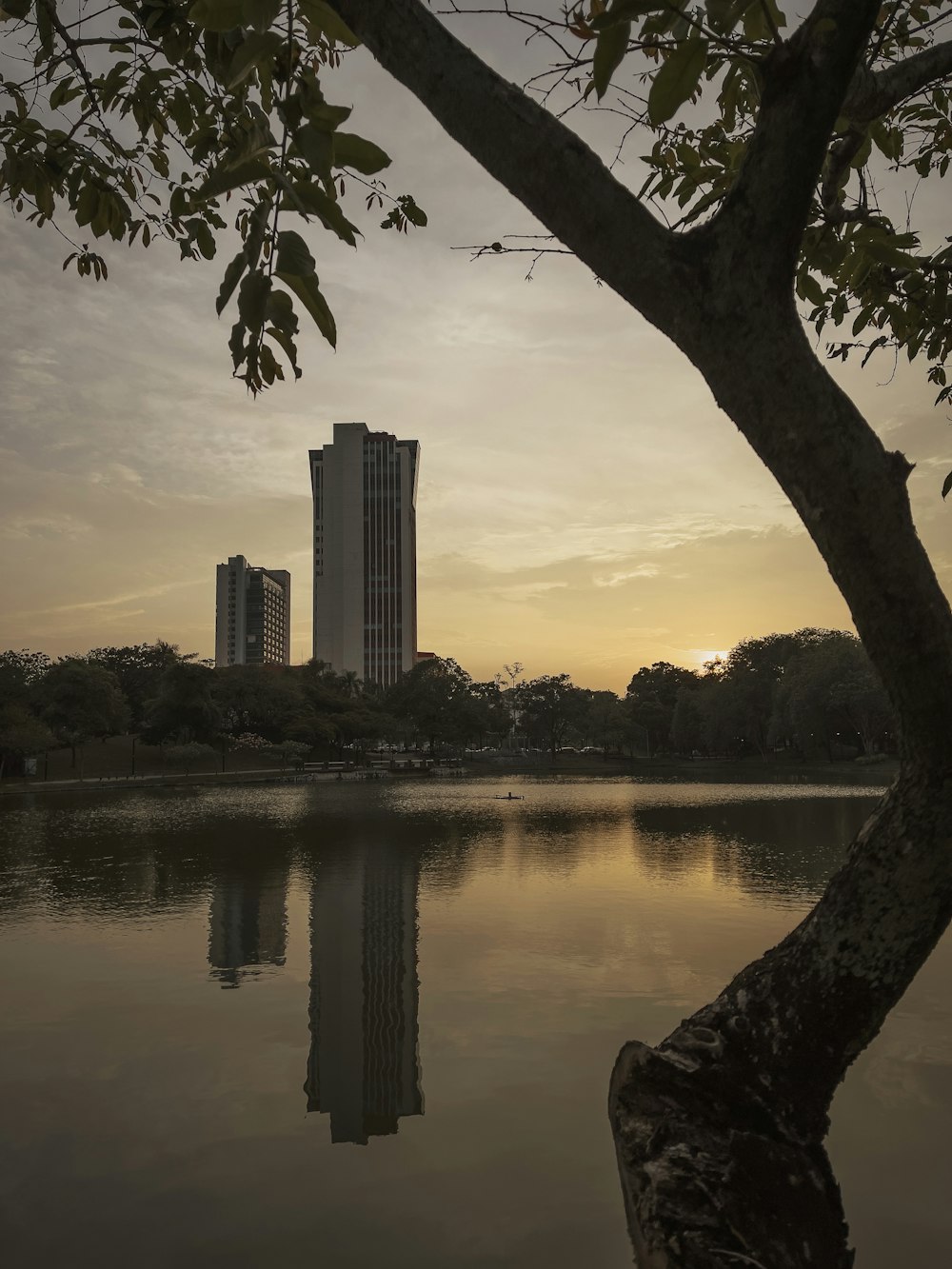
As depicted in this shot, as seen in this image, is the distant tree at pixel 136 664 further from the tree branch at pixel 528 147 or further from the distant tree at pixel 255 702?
the tree branch at pixel 528 147

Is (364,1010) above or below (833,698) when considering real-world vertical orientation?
below

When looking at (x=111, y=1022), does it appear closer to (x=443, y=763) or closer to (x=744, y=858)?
(x=744, y=858)

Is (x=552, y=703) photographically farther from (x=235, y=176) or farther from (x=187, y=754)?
(x=235, y=176)

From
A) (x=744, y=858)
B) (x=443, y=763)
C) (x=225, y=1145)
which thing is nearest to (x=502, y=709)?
(x=443, y=763)

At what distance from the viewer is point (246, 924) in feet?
29.2

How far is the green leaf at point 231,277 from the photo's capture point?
4.06ft

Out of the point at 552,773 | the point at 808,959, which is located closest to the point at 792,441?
the point at 808,959

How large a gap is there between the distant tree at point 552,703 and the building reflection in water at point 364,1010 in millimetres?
73307

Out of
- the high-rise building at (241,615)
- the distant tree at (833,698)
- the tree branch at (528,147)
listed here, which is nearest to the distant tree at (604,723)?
the distant tree at (833,698)

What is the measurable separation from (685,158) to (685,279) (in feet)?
3.58

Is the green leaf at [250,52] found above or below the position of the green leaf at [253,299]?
above

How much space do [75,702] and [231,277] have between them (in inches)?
1792

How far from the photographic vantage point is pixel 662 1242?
2.30m

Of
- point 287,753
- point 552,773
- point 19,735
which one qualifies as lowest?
point 552,773
